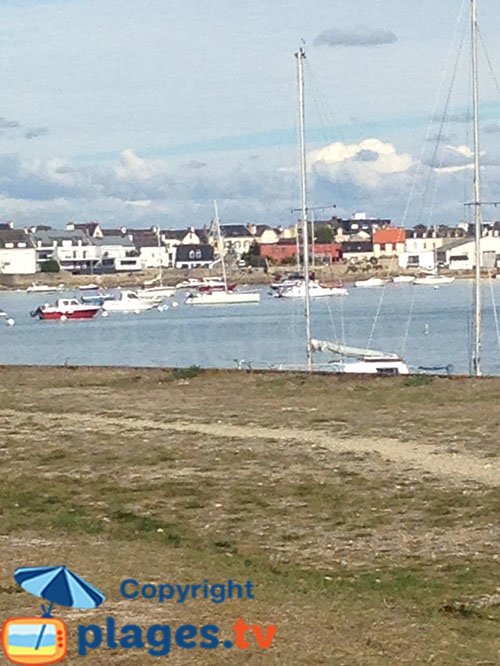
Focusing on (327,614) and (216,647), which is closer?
(216,647)

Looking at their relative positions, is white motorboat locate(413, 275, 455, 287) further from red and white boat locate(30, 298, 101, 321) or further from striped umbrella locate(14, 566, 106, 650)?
striped umbrella locate(14, 566, 106, 650)

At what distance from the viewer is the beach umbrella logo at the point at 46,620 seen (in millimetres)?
7039

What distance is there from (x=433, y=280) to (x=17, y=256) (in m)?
49.5

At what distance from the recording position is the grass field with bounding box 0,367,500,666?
7949 mm

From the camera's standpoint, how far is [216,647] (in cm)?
737

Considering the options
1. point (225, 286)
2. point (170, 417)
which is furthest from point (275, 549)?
point (225, 286)

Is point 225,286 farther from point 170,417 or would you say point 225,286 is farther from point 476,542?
point 476,542

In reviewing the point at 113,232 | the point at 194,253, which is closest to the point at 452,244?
the point at 194,253

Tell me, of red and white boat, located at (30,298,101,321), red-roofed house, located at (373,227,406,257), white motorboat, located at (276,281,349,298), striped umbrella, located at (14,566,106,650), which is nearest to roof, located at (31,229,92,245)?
red-roofed house, located at (373,227,406,257)

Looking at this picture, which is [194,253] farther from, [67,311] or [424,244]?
[67,311]

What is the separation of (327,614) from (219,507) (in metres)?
3.71

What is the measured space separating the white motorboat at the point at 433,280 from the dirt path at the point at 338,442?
115m

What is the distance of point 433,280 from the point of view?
13162 cm

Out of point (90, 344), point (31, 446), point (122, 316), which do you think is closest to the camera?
point (31, 446)
